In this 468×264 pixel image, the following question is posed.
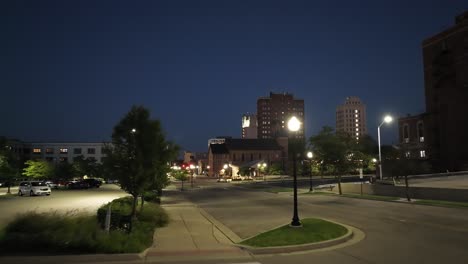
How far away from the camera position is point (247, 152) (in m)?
135

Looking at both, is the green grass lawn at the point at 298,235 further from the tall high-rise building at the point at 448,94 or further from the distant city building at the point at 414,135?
the distant city building at the point at 414,135

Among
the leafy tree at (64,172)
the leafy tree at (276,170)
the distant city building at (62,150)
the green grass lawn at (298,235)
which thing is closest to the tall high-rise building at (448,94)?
the leafy tree at (276,170)

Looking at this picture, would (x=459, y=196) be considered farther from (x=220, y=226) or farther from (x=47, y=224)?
(x=47, y=224)

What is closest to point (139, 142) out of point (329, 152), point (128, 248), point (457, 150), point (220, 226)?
point (220, 226)

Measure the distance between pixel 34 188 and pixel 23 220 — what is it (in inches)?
1331

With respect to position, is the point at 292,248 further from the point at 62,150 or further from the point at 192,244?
the point at 62,150

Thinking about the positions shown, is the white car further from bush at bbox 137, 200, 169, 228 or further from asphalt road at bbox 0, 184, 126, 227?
bush at bbox 137, 200, 169, 228

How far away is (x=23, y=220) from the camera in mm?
13641

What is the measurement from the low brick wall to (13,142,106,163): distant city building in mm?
115578

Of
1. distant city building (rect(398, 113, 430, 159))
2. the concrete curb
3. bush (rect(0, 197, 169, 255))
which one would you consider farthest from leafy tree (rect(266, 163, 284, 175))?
the concrete curb

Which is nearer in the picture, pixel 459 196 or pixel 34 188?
pixel 459 196

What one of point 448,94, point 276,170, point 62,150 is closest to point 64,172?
point 276,170

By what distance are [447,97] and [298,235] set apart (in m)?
63.0

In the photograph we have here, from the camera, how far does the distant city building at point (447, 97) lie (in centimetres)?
6388
